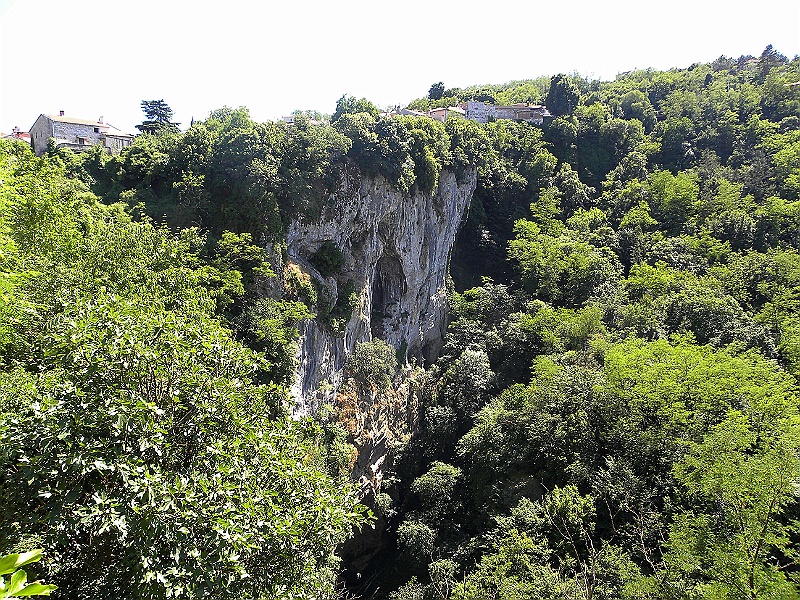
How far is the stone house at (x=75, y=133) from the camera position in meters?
34.2

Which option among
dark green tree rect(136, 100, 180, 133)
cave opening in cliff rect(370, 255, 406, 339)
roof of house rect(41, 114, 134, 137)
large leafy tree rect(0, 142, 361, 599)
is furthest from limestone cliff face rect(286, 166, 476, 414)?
roof of house rect(41, 114, 134, 137)

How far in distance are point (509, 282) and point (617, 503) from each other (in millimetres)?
25567

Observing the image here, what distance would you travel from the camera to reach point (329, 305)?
2300 centimetres

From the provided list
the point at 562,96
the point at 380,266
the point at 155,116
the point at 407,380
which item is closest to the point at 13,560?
the point at 380,266

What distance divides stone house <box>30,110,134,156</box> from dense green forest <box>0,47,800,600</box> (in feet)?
23.8

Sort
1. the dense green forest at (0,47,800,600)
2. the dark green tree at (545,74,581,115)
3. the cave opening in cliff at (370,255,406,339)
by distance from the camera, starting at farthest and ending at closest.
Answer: the dark green tree at (545,74,581,115)
the cave opening in cliff at (370,255,406,339)
the dense green forest at (0,47,800,600)

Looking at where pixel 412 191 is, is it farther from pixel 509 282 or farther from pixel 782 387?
pixel 782 387

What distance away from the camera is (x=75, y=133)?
37625 millimetres

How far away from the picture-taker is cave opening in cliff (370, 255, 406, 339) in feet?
99.1

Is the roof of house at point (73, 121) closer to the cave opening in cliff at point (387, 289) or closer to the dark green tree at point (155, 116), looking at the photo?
the dark green tree at point (155, 116)

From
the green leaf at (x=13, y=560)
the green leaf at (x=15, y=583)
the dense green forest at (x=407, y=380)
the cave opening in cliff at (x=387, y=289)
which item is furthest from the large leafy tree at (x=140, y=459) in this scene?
the cave opening in cliff at (x=387, y=289)

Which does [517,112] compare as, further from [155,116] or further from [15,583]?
[15,583]

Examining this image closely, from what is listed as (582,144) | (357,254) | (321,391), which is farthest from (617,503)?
(582,144)

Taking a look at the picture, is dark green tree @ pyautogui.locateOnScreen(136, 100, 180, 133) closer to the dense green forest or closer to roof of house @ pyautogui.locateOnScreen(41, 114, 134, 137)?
the dense green forest
